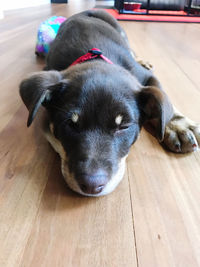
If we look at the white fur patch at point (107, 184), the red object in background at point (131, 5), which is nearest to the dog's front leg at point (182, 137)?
the white fur patch at point (107, 184)

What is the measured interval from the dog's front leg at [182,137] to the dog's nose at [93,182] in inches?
29.0

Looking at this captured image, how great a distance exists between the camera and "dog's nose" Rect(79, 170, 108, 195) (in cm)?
129

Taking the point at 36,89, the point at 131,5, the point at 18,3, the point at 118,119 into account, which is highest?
the point at 36,89

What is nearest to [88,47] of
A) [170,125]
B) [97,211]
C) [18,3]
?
[170,125]

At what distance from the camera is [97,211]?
140 cm

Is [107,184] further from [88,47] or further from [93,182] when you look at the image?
[88,47]

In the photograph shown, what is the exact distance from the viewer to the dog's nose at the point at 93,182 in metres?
1.29

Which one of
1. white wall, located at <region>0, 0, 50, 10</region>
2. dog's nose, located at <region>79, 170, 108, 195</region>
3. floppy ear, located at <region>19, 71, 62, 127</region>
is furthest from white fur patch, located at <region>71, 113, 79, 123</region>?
white wall, located at <region>0, 0, 50, 10</region>

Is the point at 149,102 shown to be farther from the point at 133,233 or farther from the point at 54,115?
the point at 133,233

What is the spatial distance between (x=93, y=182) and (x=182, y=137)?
86cm

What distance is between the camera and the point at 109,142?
1477mm

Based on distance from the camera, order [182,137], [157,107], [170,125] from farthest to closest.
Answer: [170,125], [182,137], [157,107]

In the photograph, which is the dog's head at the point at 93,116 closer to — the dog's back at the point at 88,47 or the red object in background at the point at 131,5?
the dog's back at the point at 88,47

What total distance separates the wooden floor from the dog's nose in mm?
151
